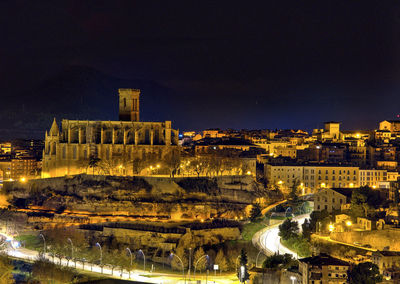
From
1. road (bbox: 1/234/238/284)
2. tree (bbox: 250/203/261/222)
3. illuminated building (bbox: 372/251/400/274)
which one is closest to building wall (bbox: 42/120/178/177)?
tree (bbox: 250/203/261/222)

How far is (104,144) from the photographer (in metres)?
79.6

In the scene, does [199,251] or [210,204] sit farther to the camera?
[210,204]

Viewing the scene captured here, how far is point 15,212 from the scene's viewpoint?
7244 cm

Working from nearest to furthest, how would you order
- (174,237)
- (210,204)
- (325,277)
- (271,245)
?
(325,277), (271,245), (174,237), (210,204)

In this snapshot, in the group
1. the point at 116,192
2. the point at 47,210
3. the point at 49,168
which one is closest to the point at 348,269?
the point at 116,192

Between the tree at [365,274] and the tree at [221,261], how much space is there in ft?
47.6

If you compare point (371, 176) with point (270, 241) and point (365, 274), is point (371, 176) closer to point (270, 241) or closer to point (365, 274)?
point (270, 241)

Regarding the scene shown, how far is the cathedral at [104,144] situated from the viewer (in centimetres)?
7831

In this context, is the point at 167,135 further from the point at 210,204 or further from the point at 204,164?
the point at 210,204

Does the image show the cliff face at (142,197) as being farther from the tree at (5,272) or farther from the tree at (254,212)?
the tree at (5,272)

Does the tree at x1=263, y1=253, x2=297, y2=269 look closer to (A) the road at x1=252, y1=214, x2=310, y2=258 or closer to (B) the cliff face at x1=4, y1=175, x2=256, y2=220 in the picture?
(A) the road at x1=252, y1=214, x2=310, y2=258

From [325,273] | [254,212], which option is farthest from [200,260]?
[325,273]

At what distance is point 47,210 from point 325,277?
34.8 metres

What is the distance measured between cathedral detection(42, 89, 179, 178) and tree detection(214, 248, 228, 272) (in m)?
20.3
